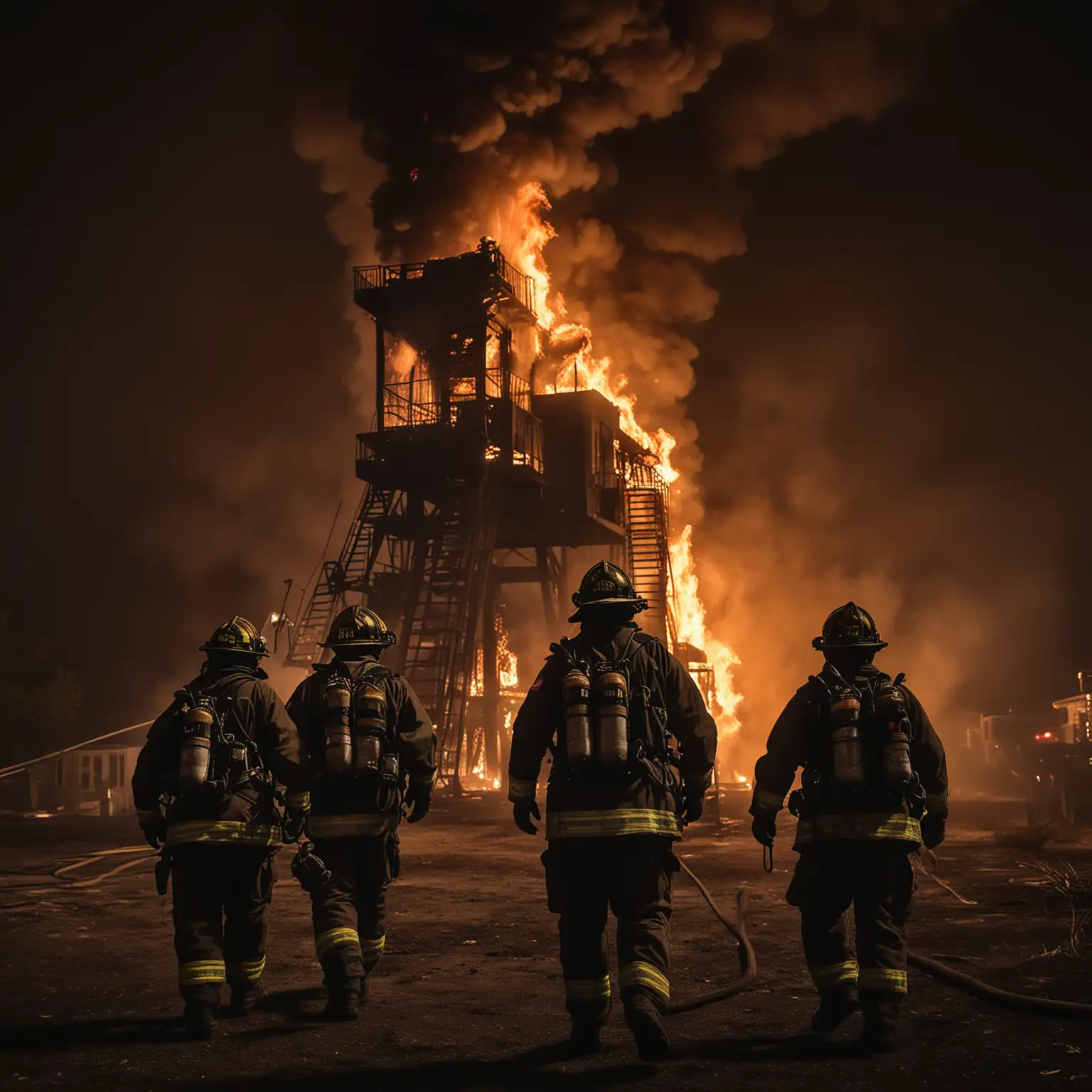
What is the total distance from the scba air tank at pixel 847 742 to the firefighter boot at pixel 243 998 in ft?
10.7

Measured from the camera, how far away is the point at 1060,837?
15.3 m

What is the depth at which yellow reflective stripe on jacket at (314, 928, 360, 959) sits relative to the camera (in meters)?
6.08

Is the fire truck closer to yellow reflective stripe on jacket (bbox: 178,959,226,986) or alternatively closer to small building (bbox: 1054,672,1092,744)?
small building (bbox: 1054,672,1092,744)

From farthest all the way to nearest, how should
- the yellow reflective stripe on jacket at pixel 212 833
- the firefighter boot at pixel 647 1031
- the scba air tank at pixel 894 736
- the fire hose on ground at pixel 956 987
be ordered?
the yellow reflective stripe on jacket at pixel 212 833, the fire hose on ground at pixel 956 987, the scba air tank at pixel 894 736, the firefighter boot at pixel 647 1031

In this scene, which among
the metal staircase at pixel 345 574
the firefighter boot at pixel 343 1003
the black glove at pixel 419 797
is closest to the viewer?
the firefighter boot at pixel 343 1003

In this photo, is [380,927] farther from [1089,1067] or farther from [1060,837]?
[1060,837]

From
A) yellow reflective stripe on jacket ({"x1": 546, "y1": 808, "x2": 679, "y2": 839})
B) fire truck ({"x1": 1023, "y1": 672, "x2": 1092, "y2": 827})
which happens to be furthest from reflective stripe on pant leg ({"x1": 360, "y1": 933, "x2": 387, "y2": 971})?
fire truck ({"x1": 1023, "y1": 672, "x2": 1092, "y2": 827})

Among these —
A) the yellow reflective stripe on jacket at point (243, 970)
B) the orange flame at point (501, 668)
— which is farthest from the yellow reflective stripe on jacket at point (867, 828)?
the orange flame at point (501, 668)

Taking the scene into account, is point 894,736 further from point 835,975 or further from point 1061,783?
point 1061,783

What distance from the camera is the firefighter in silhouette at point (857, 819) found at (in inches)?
217

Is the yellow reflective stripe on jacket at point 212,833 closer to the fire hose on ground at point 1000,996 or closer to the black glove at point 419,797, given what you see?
the black glove at point 419,797

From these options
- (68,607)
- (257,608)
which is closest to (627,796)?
(257,608)

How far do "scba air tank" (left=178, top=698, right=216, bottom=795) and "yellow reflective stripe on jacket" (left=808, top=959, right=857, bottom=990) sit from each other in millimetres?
→ 3254

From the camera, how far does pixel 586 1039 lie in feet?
17.4
